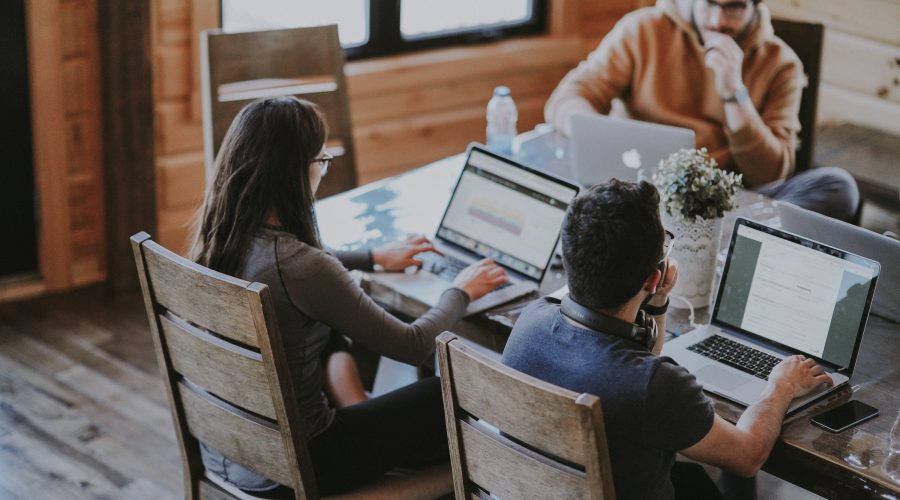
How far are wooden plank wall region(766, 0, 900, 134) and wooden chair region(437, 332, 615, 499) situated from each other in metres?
2.83

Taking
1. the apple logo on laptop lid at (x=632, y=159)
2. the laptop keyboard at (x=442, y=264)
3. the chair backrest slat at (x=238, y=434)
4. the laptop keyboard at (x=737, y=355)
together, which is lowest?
the chair backrest slat at (x=238, y=434)

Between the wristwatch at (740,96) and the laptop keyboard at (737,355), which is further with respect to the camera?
the wristwatch at (740,96)

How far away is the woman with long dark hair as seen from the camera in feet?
6.64

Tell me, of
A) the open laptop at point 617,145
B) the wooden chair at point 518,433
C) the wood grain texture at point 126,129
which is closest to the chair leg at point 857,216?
the open laptop at point 617,145

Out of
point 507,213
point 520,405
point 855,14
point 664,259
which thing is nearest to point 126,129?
point 507,213

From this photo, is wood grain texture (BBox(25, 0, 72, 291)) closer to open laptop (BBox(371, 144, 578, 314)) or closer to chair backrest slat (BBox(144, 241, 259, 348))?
open laptop (BBox(371, 144, 578, 314))

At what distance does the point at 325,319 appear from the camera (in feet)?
6.73

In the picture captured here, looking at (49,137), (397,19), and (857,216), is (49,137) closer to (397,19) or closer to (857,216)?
(397,19)

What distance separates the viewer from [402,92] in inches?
171

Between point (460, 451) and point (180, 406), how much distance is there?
607 mm

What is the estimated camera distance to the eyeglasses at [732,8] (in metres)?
3.17

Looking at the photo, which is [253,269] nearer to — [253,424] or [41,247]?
[253,424]

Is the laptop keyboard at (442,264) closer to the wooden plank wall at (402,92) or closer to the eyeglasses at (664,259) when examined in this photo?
the eyeglasses at (664,259)

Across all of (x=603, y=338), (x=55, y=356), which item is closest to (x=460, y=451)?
(x=603, y=338)
